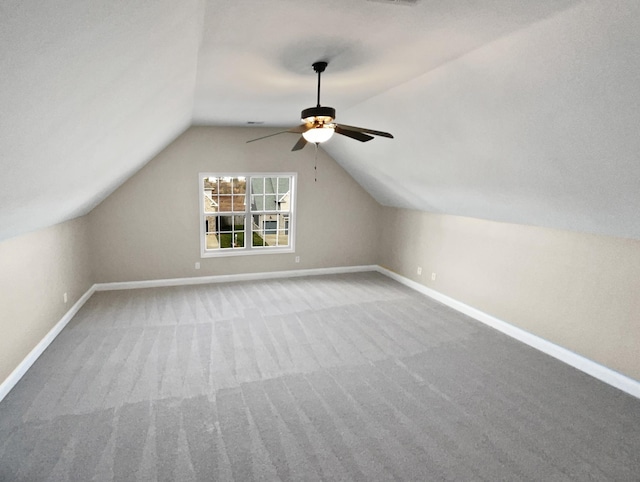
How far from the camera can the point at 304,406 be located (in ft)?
10.1

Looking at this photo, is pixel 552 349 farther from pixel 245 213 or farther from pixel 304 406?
pixel 245 213

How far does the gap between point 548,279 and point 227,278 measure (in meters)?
4.77

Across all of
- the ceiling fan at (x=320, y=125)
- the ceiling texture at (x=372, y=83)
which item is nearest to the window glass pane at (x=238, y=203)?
the ceiling texture at (x=372, y=83)

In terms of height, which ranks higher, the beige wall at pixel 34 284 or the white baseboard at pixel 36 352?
the beige wall at pixel 34 284

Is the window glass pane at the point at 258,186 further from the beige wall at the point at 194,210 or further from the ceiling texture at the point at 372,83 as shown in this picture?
the ceiling texture at the point at 372,83

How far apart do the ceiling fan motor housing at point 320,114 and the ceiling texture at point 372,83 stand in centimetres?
38

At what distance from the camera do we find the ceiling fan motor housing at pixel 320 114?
9.20 feet

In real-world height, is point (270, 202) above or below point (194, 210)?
above

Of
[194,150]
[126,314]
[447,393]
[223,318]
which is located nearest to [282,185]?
[194,150]

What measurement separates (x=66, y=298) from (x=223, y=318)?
6.32 ft

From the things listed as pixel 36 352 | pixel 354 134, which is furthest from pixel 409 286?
pixel 36 352

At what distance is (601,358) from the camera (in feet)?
12.0

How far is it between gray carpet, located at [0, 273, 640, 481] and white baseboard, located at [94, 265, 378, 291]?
107cm

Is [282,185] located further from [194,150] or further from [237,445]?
[237,445]
